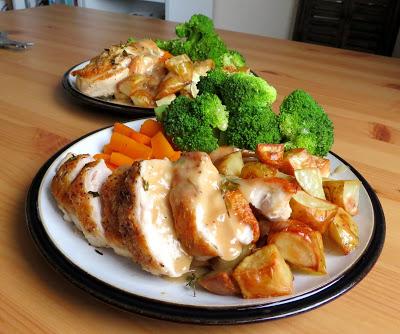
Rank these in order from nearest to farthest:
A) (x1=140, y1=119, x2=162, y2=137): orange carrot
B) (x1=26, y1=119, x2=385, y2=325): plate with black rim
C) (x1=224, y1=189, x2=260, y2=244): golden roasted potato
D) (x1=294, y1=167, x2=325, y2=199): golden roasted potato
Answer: (x1=26, y1=119, x2=385, y2=325): plate with black rim, (x1=224, y1=189, x2=260, y2=244): golden roasted potato, (x1=294, y1=167, x2=325, y2=199): golden roasted potato, (x1=140, y1=119, x2=162, y2=137): orange carrot

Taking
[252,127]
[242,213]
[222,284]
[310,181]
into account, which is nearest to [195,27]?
[252,127]

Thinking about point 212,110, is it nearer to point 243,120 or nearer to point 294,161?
point 243,120

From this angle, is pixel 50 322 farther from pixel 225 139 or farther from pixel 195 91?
pixel 195 91

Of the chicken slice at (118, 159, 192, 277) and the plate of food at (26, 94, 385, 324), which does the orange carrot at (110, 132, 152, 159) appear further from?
the chicken slice at (118, 159, 192, 277)

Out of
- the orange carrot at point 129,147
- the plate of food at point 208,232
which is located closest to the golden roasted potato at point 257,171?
the plate of food at point 208,232

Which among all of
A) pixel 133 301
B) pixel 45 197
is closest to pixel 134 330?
pixel 133 301

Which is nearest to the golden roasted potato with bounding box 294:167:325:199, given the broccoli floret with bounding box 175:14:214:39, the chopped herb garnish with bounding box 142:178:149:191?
the chopped herb garnish with bounding box 142:178:149:191
